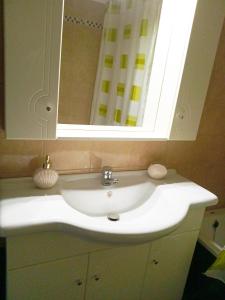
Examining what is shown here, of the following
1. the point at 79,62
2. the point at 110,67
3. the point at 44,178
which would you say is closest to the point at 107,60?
the point at 110,67

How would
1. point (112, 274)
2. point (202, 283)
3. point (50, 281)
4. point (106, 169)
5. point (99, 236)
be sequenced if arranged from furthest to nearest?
1. point (202, 283)
2. point (106, 169)
3. point (112, 274)
4. point (50, 281)
5. point (99, 236)

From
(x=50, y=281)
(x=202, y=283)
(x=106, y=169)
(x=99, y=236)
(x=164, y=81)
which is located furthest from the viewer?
(x=202, y=283)

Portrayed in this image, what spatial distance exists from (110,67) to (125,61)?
3.8 inches

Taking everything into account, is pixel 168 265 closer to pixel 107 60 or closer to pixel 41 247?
pixel 41 247

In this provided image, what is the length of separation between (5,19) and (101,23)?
17.0 inches

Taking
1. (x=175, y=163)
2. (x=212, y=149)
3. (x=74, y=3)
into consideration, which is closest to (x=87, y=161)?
(x=175, y=163)

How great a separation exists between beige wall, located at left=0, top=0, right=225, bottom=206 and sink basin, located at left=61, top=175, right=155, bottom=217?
0.08 m

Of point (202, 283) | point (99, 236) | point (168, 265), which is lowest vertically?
point (202, 283)

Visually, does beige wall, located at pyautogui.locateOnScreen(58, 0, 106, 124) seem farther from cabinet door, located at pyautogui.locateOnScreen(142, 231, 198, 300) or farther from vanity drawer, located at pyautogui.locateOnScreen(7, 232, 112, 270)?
cabinet door, located at pyautogui.locateOnScreen(142, 231, 198, 300)

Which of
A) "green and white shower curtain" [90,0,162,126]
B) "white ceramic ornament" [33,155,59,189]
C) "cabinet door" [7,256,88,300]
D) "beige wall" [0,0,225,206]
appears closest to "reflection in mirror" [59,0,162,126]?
"green and white shower curtain" [90,0,162,126]

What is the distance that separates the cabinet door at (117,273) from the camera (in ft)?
3.04

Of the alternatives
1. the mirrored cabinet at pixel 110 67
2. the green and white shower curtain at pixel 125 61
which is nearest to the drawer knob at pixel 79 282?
the mirrored cabinet at pixel 110 67

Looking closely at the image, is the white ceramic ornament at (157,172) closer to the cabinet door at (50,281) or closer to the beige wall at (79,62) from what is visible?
the beige wall at (79,62)

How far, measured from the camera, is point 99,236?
2.39 feet
